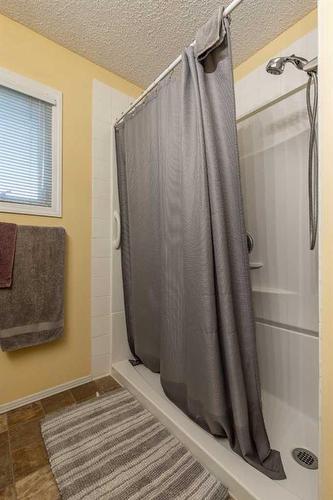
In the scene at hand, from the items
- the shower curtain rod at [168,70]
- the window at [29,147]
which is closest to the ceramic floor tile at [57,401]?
the window at [29,147]

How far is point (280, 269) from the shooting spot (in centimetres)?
137

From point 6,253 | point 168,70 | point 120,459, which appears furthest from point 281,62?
point 120,459

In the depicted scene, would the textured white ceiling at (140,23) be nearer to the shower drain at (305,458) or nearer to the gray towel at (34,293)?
the gray towel at (34,293)

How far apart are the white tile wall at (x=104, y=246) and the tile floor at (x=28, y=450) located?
11.6 inches

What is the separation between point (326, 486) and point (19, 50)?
7.48 ft

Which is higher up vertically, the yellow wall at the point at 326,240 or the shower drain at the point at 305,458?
the yellow wall at the point at 326,240

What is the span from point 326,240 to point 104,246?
1.37 metres

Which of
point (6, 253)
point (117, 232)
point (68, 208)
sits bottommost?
point (6, 253)

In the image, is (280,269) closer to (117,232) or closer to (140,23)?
(117,232)

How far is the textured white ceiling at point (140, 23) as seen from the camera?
1270mm

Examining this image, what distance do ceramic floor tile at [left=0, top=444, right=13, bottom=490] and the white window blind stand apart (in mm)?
1175

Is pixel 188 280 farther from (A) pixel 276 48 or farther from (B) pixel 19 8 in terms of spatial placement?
(B) pixel 19 8

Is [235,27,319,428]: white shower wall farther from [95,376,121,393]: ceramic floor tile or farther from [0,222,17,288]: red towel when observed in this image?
[0,222,17,288]: red towel

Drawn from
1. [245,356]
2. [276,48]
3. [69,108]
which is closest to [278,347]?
[245,356]
